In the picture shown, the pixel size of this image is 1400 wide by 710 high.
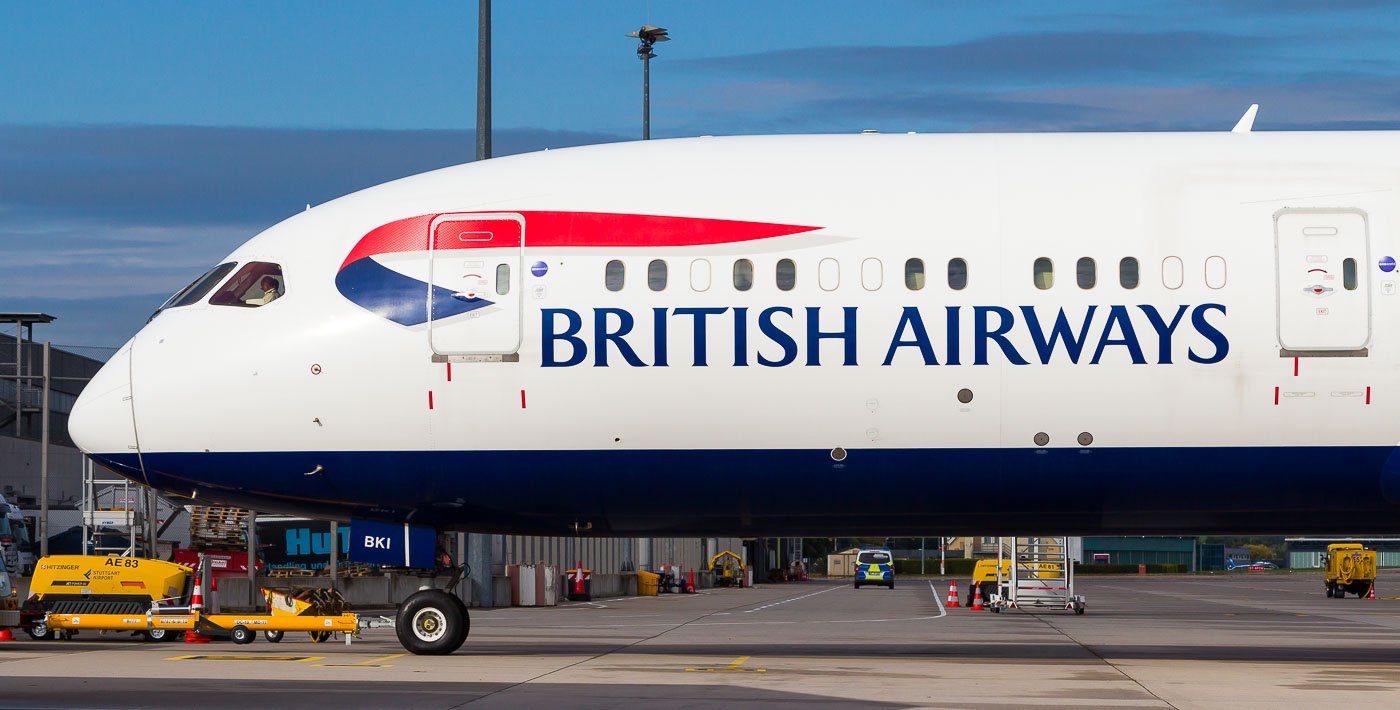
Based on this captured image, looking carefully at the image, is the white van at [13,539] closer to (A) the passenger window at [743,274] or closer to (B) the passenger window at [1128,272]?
(A) the passenger window at [743,274]

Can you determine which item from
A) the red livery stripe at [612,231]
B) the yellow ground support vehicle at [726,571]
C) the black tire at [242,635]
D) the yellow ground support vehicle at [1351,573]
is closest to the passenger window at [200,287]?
the red livery stripe at [612,231]

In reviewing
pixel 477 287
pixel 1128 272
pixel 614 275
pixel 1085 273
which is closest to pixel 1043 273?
pixel 1085 273

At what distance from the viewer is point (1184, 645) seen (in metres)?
22.3

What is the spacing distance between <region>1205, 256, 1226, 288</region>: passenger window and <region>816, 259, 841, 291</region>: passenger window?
3668 mm

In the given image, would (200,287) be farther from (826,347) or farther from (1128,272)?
(1128,272)

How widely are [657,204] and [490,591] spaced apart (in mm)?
22267

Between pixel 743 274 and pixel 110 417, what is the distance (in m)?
7.03

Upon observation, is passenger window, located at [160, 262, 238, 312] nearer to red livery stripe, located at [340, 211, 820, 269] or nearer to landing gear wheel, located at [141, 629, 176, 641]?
red livery stripe, located at [340, 211, 820, 269]

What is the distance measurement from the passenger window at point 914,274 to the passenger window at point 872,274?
24 cm

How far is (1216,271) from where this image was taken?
1542cm

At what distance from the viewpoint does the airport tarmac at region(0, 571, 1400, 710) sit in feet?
43.4

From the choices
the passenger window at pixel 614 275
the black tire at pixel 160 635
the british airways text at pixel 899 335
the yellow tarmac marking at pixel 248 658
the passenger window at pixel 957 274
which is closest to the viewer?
the british airways text at pixel 899 335

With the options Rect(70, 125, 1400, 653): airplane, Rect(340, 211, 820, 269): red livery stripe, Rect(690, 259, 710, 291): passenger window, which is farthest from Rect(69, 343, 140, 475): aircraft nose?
Rect(690, 259, 710, 291): passenger window

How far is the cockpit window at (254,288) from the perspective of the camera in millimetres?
16828
